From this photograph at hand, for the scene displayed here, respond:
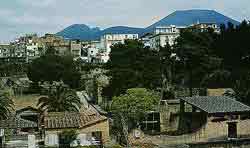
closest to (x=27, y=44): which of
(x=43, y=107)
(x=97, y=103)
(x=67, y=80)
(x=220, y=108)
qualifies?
(x=67, y=80)

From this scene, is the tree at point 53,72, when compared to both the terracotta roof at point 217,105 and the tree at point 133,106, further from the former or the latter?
the terracotta roof at point 217,105

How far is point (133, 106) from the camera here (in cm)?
4341

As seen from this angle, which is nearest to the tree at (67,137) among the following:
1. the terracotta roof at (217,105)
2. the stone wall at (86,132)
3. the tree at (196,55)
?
the stone wall at (86,132)

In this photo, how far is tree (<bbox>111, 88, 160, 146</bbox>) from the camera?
4231 cm

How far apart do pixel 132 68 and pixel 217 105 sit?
23.0m

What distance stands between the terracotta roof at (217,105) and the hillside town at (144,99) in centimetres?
8

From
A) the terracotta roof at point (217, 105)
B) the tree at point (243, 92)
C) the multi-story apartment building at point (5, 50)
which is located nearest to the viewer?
the terracotta roof at point (217, 105)

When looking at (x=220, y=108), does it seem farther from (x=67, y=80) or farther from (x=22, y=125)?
(x=67, y=80)

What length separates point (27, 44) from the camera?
176625 mm

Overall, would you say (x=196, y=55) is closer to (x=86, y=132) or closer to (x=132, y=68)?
(x=132, y=68)

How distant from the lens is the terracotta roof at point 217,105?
3966 centimetres

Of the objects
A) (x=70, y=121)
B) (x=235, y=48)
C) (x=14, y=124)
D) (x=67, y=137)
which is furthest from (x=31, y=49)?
(x=67, y=137)

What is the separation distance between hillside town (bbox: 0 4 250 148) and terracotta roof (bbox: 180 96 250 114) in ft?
0.26

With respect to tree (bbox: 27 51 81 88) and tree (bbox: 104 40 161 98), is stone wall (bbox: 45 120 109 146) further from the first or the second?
tree (bbox: 27 51 81 88)
